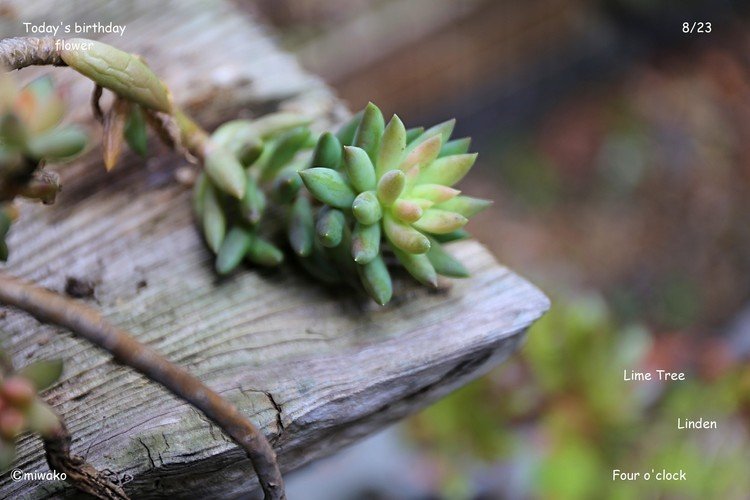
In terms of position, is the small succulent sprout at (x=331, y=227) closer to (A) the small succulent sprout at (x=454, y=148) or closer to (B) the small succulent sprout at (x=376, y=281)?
(B) the small succulent sprout at (x=376, y=281)

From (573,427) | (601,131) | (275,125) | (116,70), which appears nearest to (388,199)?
(275,125)

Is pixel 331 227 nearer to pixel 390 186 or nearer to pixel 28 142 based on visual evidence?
pixel 390 186

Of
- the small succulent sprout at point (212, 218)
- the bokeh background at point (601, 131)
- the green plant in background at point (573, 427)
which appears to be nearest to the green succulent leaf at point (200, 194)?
the small succulent sprout at point (212, 218)

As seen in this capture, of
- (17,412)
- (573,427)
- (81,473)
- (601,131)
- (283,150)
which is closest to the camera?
(17,412)

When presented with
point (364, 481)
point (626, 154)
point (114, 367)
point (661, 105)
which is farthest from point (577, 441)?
point (661, 105)

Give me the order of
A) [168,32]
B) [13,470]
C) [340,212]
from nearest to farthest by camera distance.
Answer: [13,470], [340,212], [168,32]

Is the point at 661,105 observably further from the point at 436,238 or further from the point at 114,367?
the point at 114,367

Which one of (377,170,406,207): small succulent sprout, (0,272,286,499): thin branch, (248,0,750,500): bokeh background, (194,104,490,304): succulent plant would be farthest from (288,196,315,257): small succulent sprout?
(248,0,750,500): bokeh background

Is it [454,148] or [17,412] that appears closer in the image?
[17,412]
